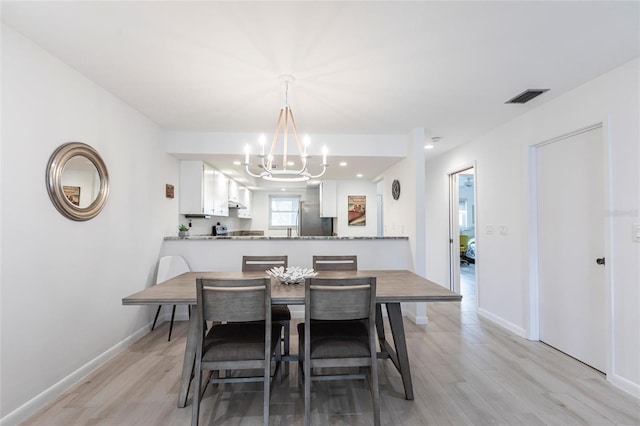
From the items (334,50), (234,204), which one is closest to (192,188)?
(234,204)

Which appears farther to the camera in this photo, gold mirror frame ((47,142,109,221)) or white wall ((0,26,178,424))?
gold mirror frame ((47,142,109,221))

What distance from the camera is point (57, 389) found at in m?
2.09

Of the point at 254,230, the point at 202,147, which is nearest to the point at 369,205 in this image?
the point at 254,230

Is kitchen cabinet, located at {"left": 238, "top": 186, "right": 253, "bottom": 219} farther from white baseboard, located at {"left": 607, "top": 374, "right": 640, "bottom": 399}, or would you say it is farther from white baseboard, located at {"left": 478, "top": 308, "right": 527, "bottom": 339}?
white baseboard, located at {"left": 607, "top": 374, "right": 640, "bottom": 399}

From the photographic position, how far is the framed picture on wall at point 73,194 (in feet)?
7.09

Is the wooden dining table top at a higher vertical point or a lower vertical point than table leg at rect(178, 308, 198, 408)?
higher

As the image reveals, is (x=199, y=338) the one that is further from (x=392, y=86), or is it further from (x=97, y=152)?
(x=392, y=86)

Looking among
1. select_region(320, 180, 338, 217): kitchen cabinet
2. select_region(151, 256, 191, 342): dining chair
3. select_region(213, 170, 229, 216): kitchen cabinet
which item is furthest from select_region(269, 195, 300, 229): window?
select_region(151, 256, 191, 342): dining chair

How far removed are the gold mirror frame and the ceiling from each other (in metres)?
0.62

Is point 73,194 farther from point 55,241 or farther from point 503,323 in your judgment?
point 503,323

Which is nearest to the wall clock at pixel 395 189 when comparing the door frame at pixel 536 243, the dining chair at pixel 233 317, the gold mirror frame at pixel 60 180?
the door frame at pixel 536 243

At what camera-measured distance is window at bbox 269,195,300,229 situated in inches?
303

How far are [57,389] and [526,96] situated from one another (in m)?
4.49

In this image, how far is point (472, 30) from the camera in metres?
1.78
